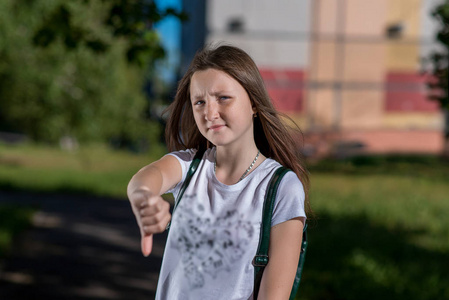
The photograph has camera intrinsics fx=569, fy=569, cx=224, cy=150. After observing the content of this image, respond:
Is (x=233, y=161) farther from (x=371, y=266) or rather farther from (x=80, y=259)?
(x=80, y=259)

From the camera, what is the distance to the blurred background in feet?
19.2

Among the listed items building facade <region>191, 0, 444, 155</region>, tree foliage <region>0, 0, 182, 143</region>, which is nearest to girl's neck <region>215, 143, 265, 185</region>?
tree foliage <region>0, 0, 182, 143</region>

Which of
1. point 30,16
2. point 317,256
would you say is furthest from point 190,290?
point 30,16

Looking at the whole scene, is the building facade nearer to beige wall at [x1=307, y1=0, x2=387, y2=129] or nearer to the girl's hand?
beige wall at [x1=307, y1=0, x2=387, y2=129]

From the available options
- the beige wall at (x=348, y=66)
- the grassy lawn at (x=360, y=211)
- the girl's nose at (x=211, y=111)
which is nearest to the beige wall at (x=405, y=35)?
the beige wall at (x=348, y=66)

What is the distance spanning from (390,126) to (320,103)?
112 inches

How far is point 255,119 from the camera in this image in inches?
60.4

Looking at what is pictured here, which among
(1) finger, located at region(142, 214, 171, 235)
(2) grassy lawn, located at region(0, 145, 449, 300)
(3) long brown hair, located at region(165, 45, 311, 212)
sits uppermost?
(3) long brown hair, located at region(165, 45, 311, 212)

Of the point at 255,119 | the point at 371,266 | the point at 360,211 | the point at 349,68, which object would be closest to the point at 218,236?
the point at 255,119

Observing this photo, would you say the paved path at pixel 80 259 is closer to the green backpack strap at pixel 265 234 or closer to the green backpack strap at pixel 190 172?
the green backpack strap at pixel 190 172

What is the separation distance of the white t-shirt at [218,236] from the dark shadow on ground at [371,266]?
14.8ft

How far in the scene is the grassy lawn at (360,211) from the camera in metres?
5.99

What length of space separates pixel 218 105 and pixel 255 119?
21 centimetres

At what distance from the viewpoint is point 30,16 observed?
1186cm
